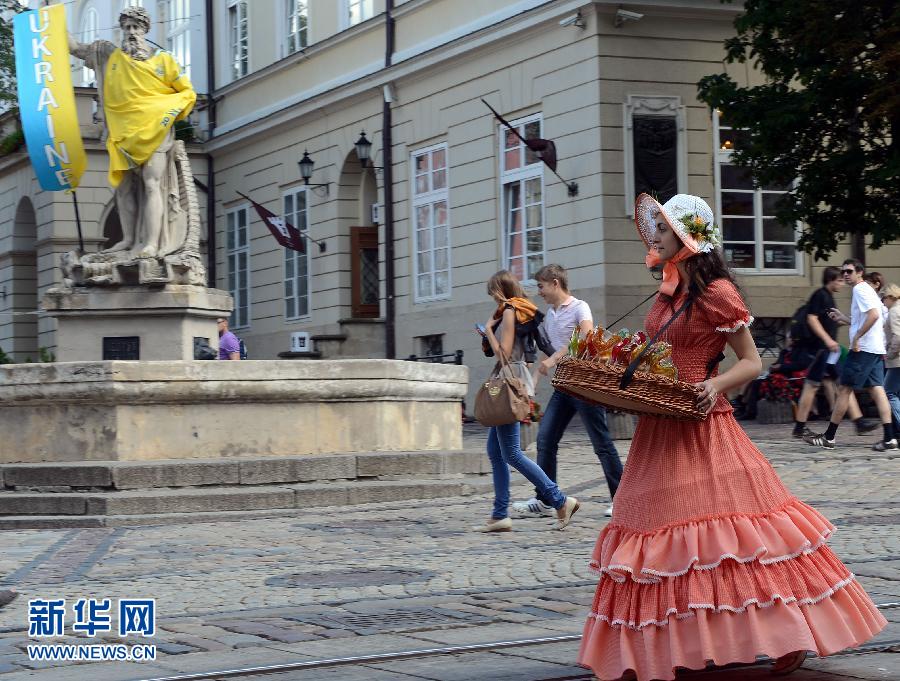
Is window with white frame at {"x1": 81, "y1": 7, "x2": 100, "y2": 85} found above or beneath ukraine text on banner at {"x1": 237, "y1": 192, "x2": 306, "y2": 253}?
above

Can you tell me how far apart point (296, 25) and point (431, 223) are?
6.67 meters

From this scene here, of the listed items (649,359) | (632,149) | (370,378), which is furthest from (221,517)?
(632,149)

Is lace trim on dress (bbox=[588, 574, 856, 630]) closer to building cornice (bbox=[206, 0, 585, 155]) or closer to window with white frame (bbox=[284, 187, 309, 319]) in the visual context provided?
building cornice (bbox=[206, 0, 585, 155])

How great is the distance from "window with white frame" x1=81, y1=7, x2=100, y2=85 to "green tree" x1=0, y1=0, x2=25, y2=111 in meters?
2.28

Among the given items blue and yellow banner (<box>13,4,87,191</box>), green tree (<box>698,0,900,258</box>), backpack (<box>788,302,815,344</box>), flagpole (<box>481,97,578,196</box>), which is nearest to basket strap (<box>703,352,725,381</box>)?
blue and yellow banner (<box>13,4,87,191</box>)

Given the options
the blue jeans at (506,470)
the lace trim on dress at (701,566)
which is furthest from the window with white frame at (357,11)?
the lace trim on dress at (701,566)

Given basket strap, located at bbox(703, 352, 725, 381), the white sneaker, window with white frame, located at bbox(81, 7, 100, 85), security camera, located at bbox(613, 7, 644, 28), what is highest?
window with white frame, located at bbox(81, 7, 100, 85)

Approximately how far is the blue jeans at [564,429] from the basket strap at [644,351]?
4441 millimetres

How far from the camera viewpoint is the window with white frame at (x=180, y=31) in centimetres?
3709

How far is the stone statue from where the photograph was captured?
1562 cm

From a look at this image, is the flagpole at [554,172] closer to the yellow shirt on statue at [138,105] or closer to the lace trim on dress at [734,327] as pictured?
the yellow shirt on statue at [138,105]

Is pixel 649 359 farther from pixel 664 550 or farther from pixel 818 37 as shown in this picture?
pixel 818 37

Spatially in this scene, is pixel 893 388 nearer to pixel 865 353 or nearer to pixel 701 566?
pixel 865 353

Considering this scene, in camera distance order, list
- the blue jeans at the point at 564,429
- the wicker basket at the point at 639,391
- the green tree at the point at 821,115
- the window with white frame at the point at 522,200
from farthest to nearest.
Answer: the window with white frame at the point at 522,200 < the green tree at the point at 821,115 < the blue jeans at the point at 564,429 < the wicker basket at the point at 639,391
